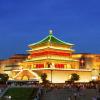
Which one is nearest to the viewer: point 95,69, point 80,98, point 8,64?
point 80,98

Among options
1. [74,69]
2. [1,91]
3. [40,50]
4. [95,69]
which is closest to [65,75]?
[74,69]

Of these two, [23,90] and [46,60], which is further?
[46,60]

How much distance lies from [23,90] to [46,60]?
3640 centimetres

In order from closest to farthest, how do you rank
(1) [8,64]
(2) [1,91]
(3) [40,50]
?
(2) [1,91] → (3) [40,50] → (1) [8,64]

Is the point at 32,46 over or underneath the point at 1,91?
over

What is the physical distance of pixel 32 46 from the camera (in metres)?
94.0

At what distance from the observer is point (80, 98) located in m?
41.8

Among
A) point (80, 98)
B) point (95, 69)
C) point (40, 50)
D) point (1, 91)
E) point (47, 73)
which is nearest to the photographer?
point (80, 98)

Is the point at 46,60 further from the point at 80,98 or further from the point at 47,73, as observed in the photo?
the point at 80,98

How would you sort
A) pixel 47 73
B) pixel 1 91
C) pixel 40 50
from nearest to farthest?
1. pixel 1 91
2. pixel 47 73
3. pixel 40 50

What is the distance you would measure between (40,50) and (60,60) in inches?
227

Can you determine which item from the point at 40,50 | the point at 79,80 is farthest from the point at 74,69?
the point at 40,50

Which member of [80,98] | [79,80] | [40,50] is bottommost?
[80,98]

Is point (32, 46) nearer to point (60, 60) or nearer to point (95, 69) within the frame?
point (60, 60)
